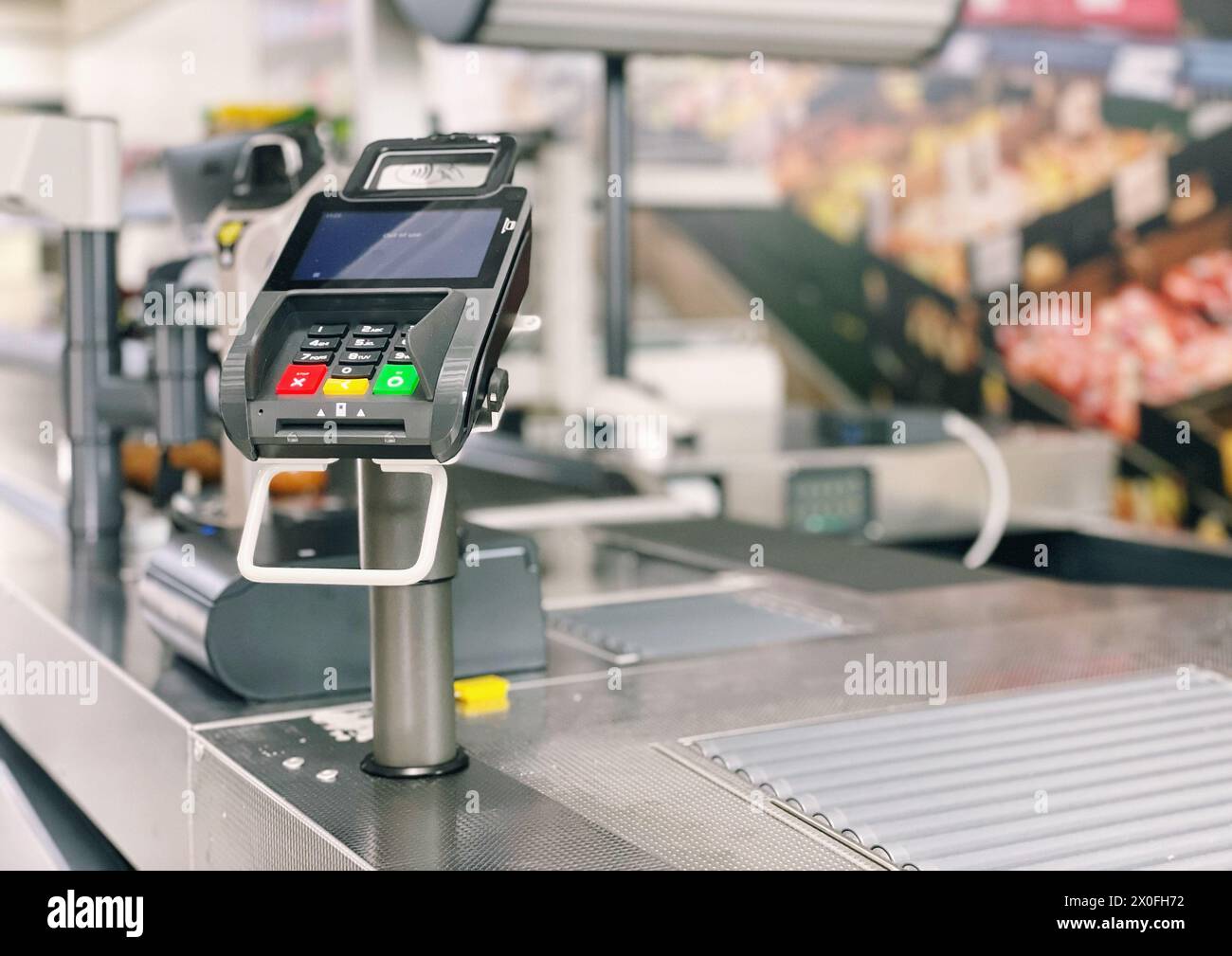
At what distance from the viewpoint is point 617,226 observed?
8.77ft

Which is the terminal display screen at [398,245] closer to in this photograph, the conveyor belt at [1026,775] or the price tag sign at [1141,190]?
the conveyor belt at [1026,775]

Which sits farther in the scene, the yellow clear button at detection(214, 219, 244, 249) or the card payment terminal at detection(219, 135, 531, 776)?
the yellow clear button at detection(214, 219, 244, 249)

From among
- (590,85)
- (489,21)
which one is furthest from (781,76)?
(489,21)

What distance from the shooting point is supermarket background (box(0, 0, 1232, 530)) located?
4.88m

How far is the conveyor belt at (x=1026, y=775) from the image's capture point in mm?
1007

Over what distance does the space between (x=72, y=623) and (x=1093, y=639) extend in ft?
3.69

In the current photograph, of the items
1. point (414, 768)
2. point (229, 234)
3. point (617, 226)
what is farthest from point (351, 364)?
point (617, 226)

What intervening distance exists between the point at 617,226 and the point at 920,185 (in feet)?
11.9

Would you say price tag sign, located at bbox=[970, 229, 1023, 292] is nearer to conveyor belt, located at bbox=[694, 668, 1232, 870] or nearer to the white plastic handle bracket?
conveyor belt, located at bbox=[694, 668, 1232, 870]

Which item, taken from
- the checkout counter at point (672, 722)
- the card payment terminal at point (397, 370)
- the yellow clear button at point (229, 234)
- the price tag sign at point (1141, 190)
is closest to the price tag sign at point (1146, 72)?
the price tag sign at point (1141, 190)

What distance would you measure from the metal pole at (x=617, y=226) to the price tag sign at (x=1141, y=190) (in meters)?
2.80

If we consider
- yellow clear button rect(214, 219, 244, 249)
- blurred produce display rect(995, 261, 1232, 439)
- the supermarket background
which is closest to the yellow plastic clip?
yellow clear button rect(214, 219, 244, 249)

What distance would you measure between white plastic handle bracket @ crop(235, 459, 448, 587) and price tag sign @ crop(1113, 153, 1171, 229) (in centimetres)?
442
